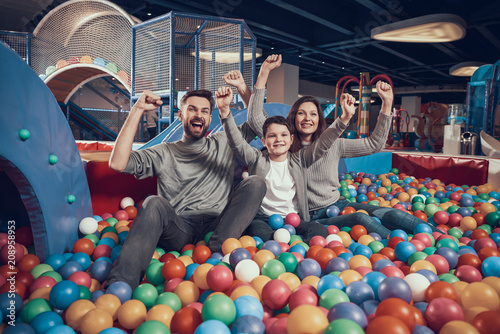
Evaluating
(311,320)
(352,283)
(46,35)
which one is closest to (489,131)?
(352,283)

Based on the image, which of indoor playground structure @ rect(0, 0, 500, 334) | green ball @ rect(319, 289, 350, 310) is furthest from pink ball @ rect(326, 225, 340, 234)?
green ball @ rect(319, 289, 350, 310)

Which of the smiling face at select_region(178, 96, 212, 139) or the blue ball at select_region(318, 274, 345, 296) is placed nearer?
the blue ball at select_region(318, 274, 345, 296)

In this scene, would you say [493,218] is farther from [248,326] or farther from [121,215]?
[121,215]

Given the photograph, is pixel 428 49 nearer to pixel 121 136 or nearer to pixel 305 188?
pixel 305 188

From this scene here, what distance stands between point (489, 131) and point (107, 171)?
4588 mm

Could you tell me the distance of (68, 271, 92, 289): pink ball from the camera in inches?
43.6

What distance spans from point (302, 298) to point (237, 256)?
1.12 feet

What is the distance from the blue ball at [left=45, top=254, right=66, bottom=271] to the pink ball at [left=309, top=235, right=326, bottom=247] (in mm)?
958

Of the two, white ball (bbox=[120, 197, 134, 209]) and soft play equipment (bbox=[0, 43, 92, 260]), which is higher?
soft play equipment (bbox=[0, 43, 92, 260])

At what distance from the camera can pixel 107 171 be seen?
1.86 metres

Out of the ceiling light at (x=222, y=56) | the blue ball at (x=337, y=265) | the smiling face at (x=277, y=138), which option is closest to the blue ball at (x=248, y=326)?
the blue ball at (x=337, y=265)

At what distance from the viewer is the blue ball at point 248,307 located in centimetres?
86

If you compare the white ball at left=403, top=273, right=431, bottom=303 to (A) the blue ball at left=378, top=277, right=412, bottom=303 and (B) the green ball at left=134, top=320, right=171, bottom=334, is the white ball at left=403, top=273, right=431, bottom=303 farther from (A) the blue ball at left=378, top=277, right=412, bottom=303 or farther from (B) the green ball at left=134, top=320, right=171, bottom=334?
(B) the green ball at left=134, top=320, right=171, bottom=334

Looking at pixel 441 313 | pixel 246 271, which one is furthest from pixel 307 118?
pixel 441 313
